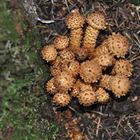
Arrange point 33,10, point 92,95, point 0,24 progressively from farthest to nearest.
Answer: point 33,10, point 92,95, point 0,24

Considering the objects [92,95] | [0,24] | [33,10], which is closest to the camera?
[0,24]

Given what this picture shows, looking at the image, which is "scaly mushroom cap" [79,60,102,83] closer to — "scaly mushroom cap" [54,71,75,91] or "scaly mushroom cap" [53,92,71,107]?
"scaly mushroom cap" [54,71,75,91]

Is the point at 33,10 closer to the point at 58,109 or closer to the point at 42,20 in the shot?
the point at 42,20

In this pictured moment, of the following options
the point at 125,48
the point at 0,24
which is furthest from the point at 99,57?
the point at 0,24

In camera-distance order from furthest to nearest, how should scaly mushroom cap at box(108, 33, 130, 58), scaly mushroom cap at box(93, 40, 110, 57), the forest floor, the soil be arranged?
the soil < scaly mushroom cap at box(93, 40, 110, 57) < scaly mushroom cap at box(108, 33, 130, 58) < the forest floor

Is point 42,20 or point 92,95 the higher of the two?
point 42,20

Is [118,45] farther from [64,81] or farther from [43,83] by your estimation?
[43,83]

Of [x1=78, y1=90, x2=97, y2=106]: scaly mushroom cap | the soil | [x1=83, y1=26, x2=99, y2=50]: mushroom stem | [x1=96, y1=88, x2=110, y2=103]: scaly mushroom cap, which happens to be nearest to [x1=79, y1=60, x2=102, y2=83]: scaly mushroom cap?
[x1=78, y1=90, x2=97, y2=106]: scaly mushroom cap

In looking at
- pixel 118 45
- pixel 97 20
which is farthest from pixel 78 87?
pixel 97 20
